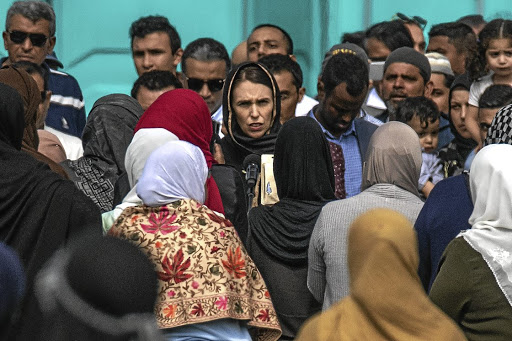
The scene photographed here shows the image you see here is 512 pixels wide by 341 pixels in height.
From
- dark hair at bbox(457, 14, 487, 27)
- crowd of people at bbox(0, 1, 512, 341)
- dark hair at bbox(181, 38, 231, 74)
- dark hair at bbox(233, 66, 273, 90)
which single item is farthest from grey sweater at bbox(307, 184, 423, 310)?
dark hair at bbox(457, 14, 487, 27)

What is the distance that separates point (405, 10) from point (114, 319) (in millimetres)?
7184

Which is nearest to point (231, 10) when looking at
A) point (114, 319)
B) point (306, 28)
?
point (306, 28)

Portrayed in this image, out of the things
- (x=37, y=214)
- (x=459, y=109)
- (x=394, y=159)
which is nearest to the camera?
(x=37, y=214)

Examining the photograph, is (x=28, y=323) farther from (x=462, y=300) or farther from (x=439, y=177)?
Result: (x=439, y=177)

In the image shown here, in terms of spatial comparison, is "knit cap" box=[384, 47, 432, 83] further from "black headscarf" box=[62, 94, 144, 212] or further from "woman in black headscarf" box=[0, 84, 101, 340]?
"woman in black headscarf" box=[0, 84, 101, 340]

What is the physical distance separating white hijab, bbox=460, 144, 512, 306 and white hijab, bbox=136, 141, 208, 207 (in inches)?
40.6

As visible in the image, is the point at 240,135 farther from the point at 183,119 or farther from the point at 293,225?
the point at 293,225

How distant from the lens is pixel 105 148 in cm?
631

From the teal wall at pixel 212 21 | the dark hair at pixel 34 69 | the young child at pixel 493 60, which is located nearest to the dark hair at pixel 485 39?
the young child at pixel 493 60

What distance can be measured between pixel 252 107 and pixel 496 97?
1317 mm

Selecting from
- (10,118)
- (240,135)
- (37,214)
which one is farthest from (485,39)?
(37,214)

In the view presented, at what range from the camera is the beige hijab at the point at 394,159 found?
5309 mm

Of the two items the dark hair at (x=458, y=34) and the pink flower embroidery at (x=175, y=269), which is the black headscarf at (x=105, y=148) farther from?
the dark hair at (x=458, y=34)

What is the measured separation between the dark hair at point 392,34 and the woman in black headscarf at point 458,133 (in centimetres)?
73
